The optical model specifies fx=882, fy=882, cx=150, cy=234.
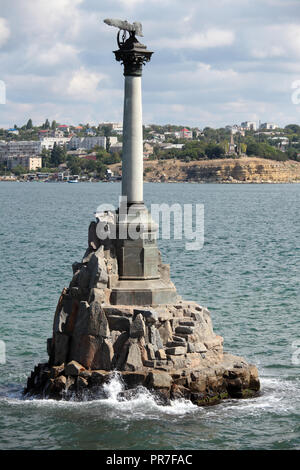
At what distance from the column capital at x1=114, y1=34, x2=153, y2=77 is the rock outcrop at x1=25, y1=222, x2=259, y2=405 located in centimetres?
344

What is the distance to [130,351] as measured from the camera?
49.5 feet

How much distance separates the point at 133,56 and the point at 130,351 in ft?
17.9

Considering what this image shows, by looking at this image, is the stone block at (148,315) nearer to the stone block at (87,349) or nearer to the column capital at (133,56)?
the stone block at (87,349)

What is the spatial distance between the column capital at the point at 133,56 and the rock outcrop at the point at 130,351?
344 cm

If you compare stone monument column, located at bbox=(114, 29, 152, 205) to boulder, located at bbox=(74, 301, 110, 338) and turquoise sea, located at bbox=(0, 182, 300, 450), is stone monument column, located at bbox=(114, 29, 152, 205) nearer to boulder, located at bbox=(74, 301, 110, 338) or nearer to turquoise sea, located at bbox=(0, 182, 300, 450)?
boulder, located at bbox=(74, 301, 110, 338)

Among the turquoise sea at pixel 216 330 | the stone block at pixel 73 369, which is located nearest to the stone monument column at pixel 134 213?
the stone block at pixel 73 369

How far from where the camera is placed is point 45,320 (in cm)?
2159

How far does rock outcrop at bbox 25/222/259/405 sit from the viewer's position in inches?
590

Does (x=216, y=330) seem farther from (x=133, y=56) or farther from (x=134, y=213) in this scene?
(x=133, y=56)

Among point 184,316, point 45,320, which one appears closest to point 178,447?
point 184,316

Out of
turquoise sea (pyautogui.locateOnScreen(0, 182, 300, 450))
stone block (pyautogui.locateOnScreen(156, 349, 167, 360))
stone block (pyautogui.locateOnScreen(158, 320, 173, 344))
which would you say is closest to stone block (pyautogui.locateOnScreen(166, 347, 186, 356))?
stone block (pyautogui.locateOnScreen(156, 349, 167, 360))

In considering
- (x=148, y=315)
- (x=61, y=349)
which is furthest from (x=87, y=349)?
(x=148, y=315)

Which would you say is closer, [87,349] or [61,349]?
[87,349]
